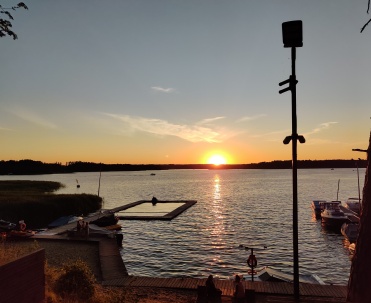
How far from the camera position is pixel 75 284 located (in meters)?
14.6

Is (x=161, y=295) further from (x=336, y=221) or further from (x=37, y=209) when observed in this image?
(x=37, y=209)

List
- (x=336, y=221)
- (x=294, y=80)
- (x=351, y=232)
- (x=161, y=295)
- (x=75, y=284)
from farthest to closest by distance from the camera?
(x=336, y=221) < (x=351, y=232) < (x=161, y=295) < (x=75, y=284) < (x=294, y=80)

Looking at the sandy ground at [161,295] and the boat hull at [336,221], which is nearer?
the sandy ground at [161,295]

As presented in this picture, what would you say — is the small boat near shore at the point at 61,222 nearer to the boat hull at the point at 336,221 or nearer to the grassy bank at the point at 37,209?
the grassy bank at the point at 37,209

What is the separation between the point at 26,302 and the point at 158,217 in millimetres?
51585

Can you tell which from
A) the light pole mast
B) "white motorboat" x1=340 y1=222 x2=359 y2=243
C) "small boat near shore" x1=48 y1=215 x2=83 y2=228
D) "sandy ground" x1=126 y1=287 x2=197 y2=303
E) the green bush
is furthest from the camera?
"small boat near shore" x1=48 y1=215 x2=83 y2=228

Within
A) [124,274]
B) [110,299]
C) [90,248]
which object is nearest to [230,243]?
[90,248]

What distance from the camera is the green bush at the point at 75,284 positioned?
14.5m

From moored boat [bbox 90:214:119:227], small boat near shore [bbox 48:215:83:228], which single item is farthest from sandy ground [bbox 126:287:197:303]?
small boat near shore [bbox 48:215:83:228]

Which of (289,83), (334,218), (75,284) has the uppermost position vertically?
(289,83)

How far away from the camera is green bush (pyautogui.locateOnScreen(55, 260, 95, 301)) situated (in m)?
14.5

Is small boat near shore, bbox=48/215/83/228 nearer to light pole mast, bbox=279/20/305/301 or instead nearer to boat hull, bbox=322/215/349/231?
boat hull, bbox=322/215/349/231

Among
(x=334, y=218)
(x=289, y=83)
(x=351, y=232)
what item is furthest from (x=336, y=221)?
(x=289, y=83)

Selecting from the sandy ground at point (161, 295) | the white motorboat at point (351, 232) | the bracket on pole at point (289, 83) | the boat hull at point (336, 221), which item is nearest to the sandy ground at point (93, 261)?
the sandy ground at point (161, 295)
